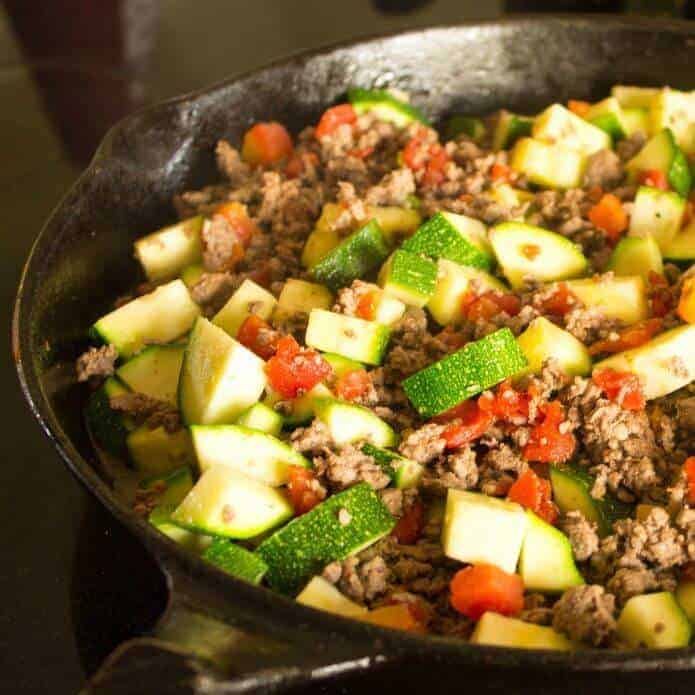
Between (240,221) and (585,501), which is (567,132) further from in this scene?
(585,501)

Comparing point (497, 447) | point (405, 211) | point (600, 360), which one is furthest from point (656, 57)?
point (497, 447)

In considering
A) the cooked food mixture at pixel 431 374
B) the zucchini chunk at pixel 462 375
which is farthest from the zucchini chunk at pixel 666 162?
the zucchini chunk at pixel 462 375

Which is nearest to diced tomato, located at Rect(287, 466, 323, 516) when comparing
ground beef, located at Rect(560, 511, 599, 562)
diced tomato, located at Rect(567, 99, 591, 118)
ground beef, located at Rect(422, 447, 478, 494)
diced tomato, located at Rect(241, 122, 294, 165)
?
ground beef, located at Rect(422, 447, 478, 494)

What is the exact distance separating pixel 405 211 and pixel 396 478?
2.79 feet

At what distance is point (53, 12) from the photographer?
3.92 metres

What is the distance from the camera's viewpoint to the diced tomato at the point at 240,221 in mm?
2570

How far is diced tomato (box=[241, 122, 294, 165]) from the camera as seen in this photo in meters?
2.83

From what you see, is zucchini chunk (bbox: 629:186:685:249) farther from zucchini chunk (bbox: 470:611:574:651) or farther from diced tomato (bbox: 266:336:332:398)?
zucchini chunk (bbox: 470:611:574:651)

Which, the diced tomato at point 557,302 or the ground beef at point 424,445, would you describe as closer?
the ground beef at point 424,445

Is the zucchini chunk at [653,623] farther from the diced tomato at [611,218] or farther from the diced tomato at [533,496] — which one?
the diced tomato at [611,218]

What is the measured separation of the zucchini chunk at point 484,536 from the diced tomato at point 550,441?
227mm

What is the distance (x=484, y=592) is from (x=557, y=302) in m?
0.77

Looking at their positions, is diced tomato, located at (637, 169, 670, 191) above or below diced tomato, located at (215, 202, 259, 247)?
below

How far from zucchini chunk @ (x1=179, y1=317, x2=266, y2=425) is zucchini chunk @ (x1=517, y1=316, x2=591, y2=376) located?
0.56 m
